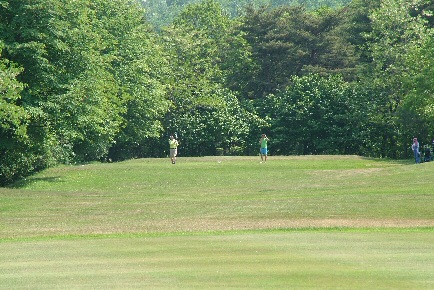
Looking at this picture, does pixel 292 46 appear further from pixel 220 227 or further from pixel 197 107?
pixel 220 227

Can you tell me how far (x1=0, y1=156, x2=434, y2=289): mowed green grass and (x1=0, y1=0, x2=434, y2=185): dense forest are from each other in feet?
14.9

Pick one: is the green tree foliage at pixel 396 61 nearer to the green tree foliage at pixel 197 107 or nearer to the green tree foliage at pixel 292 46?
the green tree foliage at pixel 292 46

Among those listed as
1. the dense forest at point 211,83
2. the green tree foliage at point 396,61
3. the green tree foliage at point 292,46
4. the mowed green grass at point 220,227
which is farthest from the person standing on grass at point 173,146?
the green tree foliage at point 292,46

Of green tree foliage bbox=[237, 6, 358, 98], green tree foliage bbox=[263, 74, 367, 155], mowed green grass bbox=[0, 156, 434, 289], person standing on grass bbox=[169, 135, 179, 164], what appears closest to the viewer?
mowed green grass bbox=[0, 156, 434, 289]

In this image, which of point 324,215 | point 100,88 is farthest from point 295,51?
point 324,215

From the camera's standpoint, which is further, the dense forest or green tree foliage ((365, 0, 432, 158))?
green tree foliage ((365, 0, 432, 158))

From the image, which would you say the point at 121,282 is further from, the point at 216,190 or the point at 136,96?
the point at 136,96

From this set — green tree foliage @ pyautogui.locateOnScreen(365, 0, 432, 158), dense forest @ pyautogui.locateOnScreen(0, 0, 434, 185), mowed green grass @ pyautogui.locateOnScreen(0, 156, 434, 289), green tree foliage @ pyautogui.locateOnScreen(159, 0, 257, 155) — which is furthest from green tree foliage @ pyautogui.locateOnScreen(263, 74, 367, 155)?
mowed green grass @ pyautogui.locateOnScreen(0, 156, 434, 289)

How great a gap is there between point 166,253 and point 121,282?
4.70 m

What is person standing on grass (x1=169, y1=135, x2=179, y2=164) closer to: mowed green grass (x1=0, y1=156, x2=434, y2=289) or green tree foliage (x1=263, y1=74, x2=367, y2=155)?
mowed green grass (x1=0, y1=156, x2=434, y2=289)

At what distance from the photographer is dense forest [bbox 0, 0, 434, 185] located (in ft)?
159

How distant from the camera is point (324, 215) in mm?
32969

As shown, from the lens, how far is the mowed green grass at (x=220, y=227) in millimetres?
16578

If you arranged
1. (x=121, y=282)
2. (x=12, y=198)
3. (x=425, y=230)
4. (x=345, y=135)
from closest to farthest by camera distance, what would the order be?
(x=121, y=282) < (x=425, y=230) < (x=12, y=198) < (x=345, y=135)
